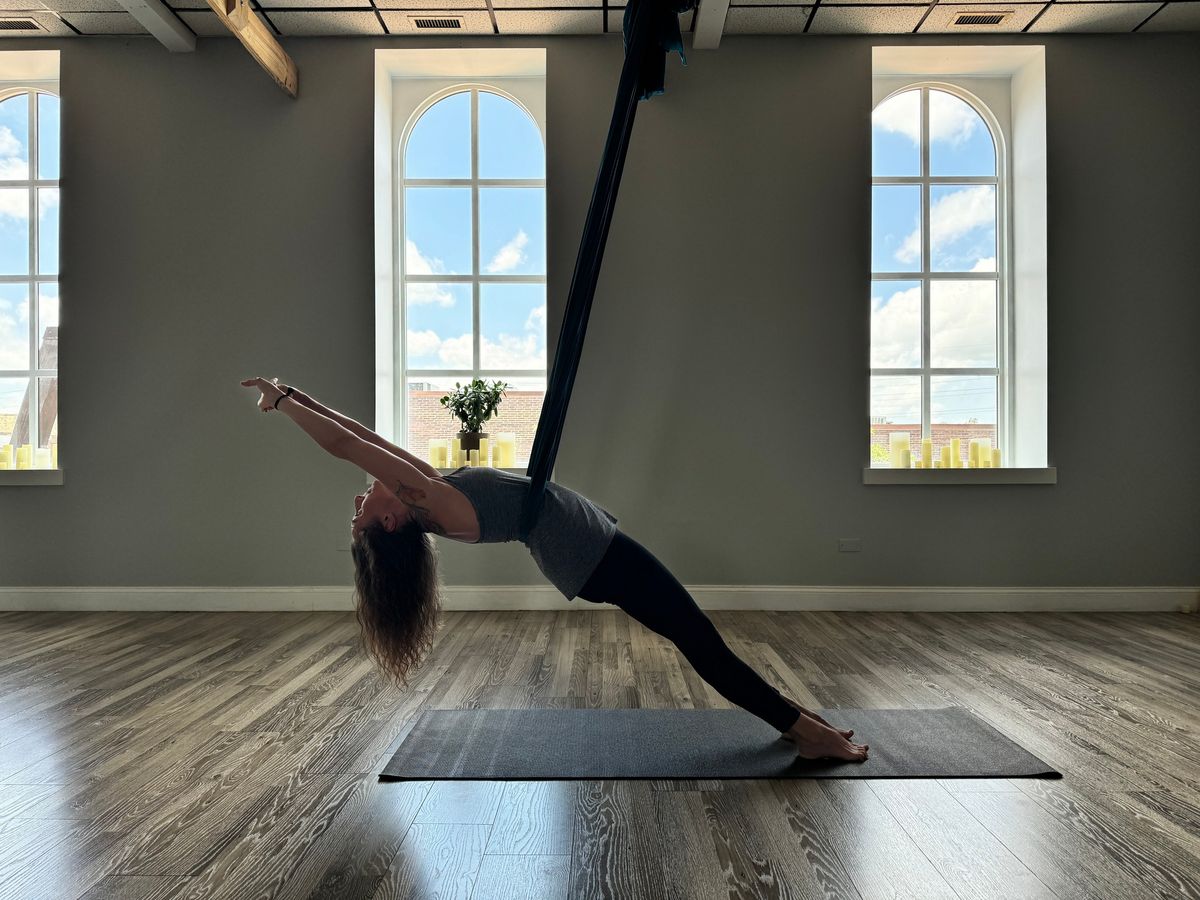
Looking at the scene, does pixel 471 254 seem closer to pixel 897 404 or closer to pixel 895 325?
pixel 895 325

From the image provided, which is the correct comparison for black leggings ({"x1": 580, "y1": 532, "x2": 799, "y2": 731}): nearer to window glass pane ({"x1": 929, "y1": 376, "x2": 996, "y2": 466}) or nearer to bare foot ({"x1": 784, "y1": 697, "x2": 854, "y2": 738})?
bare foot ({"x1": 784, "y1": 697, "x2": 854, "y2": 738})

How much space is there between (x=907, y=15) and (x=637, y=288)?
2066 mm

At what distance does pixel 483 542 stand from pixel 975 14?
4251mm

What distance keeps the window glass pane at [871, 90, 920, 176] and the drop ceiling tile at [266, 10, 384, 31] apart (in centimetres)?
299

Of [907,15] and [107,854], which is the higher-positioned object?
[907,15]

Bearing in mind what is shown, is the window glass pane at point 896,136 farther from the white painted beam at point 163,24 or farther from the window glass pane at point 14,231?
the window glass pane at point 14,231

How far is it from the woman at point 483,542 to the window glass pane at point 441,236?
9.86 feet

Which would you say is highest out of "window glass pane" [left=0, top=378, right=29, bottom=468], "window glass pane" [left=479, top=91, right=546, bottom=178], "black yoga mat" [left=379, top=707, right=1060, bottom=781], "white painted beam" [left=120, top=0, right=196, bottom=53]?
"white painted beam" [left=120, top=0, right=196, bottom=53]

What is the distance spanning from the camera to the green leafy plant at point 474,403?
4.62 meters

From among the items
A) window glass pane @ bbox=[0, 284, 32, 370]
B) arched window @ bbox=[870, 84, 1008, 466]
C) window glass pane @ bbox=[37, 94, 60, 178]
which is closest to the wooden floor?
arched window @ bbox=[870, 84, 1008, 466]

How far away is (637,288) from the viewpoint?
4.62 meters

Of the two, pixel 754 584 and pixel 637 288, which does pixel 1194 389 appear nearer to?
pixel 754 584

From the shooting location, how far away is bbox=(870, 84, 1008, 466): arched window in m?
5.00

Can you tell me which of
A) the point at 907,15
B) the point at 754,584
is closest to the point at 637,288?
the point at 754,584
